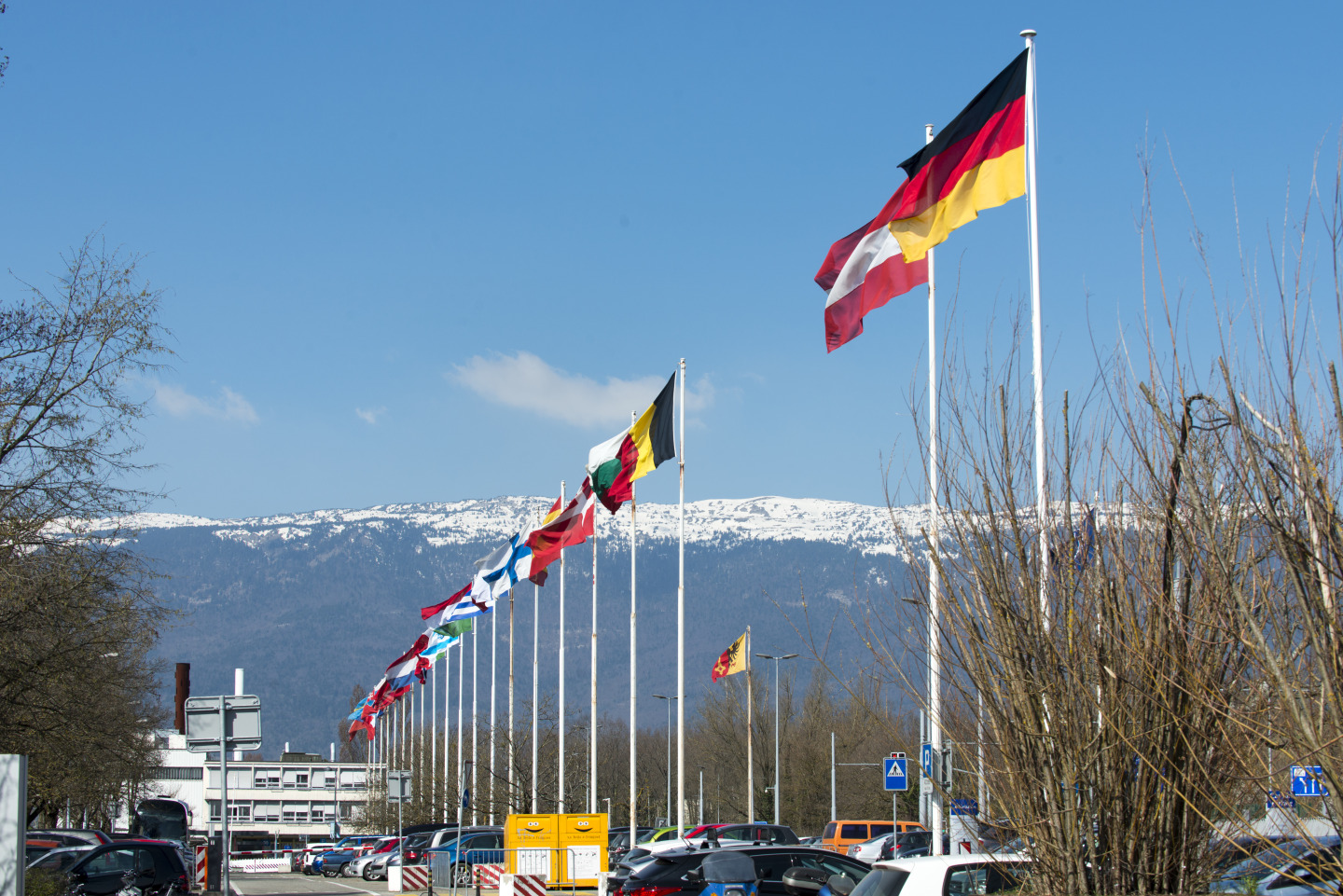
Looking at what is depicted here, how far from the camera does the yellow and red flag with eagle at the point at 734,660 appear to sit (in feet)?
135

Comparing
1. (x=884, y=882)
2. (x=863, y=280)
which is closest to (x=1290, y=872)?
(x=884, y=882)

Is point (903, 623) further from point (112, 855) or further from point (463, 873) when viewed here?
point (463, 873)

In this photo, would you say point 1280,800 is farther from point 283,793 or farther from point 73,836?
point 283,793

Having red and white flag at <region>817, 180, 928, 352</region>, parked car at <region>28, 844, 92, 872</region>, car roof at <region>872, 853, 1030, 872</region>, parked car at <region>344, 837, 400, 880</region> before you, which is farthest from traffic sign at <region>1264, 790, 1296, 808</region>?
parked car at <region>344, 837, 400, 880</region>

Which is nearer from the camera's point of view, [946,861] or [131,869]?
[946,861]

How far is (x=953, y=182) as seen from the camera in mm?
14172

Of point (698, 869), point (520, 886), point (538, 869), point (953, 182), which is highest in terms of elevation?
point (953, 182)

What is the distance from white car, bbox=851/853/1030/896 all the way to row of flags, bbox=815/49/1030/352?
271 inches

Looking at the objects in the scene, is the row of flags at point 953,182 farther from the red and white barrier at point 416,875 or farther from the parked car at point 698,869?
the red and white barrier at point 416,875

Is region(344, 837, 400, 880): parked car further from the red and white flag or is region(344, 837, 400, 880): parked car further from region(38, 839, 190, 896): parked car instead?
the red and white flag

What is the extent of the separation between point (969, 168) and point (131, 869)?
21.5 metres

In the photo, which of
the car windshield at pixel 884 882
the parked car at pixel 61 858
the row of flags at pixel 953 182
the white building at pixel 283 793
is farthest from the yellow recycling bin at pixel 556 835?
the white building at pixel 283 793

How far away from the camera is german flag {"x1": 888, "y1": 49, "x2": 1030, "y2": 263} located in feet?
45.2

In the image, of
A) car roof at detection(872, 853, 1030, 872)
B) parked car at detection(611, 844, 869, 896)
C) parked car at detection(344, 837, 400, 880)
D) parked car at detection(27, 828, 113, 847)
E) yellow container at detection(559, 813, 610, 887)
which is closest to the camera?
car roof at detection(872, 853, 1030, 872)
